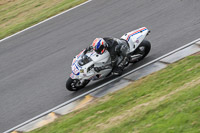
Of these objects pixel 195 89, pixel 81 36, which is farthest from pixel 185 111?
pixel 81 36

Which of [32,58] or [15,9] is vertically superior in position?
[15,9]

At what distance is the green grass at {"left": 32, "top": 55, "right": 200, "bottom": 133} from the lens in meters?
6.85

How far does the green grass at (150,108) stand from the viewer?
6.85m

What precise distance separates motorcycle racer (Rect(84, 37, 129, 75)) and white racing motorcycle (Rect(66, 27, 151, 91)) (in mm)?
138

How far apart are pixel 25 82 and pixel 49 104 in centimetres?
201

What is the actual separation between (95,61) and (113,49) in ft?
2.30

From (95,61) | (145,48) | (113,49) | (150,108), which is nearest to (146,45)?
(145,48)

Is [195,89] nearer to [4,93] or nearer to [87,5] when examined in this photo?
[4,93]

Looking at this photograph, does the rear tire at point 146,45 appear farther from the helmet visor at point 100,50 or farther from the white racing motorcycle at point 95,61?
the helmet visor at point 100,50

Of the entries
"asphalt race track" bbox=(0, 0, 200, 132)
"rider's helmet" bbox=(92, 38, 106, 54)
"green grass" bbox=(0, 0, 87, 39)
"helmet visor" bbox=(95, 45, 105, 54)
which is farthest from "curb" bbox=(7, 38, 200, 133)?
"green grass" bbox=(0, 0, 87, 39)

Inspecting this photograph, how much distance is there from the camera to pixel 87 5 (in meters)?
17.1

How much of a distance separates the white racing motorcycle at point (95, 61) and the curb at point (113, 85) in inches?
17.2

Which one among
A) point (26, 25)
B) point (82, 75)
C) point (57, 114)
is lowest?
point (57, 114)

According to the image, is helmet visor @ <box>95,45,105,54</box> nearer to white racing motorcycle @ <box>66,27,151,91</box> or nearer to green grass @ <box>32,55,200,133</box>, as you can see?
white racing motorcycle @ <box>66,27,151,91</box>
